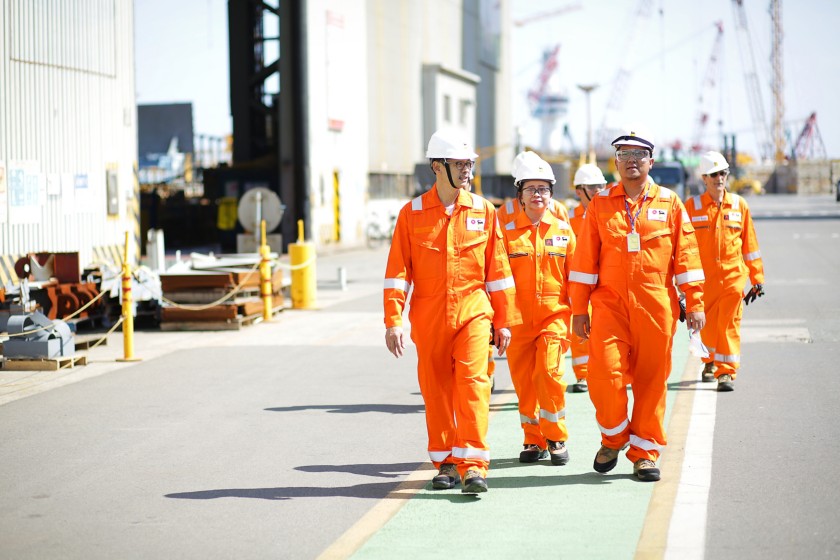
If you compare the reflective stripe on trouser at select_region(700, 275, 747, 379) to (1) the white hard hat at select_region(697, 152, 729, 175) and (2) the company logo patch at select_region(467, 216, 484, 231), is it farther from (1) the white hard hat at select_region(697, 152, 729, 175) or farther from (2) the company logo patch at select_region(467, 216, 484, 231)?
(2) the company logo patch at select_region(467, 216, 484, 231)

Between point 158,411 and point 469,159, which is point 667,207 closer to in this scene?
point 469,159

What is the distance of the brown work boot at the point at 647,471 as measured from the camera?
733 centimetres

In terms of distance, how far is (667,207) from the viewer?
762 cm

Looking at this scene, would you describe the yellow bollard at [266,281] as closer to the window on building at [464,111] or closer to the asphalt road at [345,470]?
the asphalt road at [345,470]

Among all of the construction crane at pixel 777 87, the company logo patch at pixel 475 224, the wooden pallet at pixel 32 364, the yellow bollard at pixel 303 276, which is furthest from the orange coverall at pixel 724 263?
the construction crane at pixel 777 87

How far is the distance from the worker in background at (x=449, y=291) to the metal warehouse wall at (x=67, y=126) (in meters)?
11.4

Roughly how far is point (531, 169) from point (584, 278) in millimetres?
1015

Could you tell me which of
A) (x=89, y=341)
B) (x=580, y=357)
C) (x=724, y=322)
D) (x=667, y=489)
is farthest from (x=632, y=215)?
(x=89, y=341)

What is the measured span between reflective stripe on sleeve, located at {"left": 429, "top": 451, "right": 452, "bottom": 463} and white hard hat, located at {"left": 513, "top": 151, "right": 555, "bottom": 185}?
204 cm

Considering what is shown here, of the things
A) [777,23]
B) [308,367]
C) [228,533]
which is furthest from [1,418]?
[777,23]

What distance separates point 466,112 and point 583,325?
5484 cm

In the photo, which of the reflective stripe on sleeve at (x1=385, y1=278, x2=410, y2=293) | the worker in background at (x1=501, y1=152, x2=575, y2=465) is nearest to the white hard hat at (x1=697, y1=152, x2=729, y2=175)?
the worker in background at (x1=501, y1=152, x2=575, y2=465)

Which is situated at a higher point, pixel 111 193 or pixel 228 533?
pixel 111 193

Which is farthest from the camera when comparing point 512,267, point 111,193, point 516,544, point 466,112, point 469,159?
point 466,112
